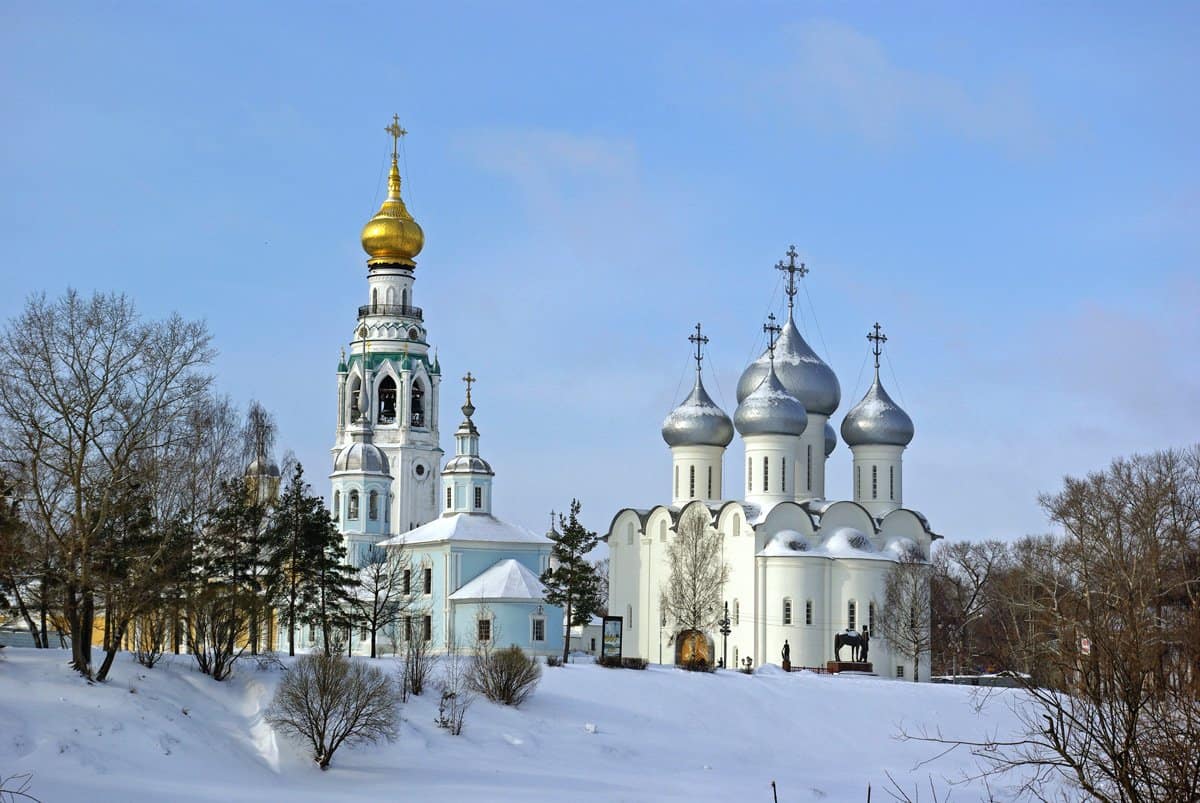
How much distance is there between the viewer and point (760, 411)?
2092 inches

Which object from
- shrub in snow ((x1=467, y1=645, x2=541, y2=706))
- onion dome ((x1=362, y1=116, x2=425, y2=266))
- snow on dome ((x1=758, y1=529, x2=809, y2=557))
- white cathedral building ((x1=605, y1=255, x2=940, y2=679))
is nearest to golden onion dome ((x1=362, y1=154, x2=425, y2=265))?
onion dome ((x1=362, y1=116, x2=425, y2=266))

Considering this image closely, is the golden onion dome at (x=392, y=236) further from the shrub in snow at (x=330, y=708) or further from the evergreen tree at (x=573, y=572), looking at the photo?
the shrub in snow at (x=330, y=708)

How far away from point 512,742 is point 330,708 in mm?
4657

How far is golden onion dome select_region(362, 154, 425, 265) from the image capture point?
66.9 m

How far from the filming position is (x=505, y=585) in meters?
50.0

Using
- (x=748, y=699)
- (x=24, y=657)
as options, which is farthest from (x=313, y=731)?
(x=748, y=699)

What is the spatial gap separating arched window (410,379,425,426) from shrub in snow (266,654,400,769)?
35598mm

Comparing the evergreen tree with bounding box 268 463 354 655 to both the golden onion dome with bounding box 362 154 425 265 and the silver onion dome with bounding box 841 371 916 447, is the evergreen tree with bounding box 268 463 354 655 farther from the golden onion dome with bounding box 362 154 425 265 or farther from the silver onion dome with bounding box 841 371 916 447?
the golden onion dome with bounding box 362 154 425 265

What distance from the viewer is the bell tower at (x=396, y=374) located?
6656cm

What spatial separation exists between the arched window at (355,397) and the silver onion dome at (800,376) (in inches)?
696

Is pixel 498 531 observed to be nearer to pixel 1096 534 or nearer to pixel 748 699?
pixel 748 699

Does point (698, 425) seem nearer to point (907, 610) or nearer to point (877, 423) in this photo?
point (877, 423)

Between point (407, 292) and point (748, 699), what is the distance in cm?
3302

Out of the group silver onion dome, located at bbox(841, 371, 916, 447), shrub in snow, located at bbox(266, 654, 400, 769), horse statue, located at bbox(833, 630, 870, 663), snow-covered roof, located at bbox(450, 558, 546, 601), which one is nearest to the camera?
shrub in snow, located at bbox(266, 654, 400, 769)
